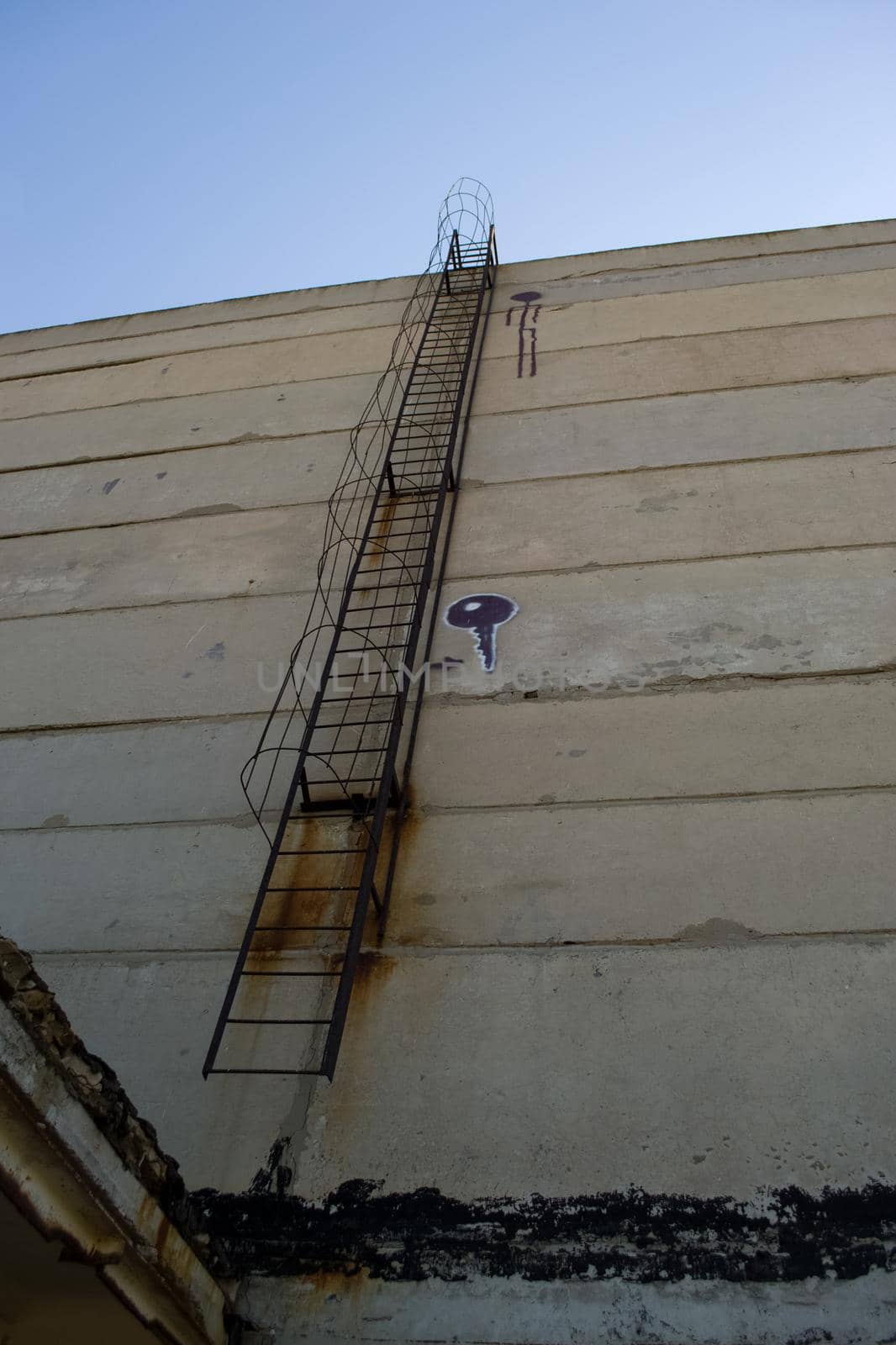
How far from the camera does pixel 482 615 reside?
274 inches

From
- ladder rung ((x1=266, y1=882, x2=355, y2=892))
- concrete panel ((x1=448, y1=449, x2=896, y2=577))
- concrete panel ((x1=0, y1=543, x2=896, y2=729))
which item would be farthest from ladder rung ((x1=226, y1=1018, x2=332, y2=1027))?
concrete panel ((x1=448, y1=449, x2=896, y2=577))

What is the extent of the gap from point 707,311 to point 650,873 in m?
6.80

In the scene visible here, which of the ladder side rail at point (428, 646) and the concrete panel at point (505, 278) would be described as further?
the concrete panel at point (505, 278)

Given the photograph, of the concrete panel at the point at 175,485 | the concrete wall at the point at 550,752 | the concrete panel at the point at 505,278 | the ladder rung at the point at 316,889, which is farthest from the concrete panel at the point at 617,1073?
the concrete panel at the point at 505,278

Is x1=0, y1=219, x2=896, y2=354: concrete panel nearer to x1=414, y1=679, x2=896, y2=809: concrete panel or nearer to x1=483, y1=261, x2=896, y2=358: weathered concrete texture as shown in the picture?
x1=483, y1=261, x2=896, y2=358: weathered concrete texture

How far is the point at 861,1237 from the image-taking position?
12.5 ft

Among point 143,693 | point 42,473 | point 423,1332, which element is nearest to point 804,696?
point 423,1332

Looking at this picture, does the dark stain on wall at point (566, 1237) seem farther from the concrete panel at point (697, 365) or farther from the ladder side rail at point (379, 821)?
the concrete panel at point (697, 365)

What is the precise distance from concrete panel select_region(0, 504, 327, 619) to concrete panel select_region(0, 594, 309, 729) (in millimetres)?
191

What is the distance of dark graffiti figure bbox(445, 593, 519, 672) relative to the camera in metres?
6.75

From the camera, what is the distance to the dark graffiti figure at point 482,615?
6.75 m

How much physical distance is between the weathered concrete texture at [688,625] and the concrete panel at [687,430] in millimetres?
1375

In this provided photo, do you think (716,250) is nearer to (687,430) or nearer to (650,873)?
(687,430)

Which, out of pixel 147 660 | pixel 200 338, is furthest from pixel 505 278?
pixel 147 660
